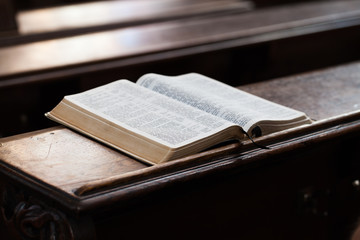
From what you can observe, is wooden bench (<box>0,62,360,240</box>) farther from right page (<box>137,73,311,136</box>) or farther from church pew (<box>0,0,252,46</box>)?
church pew (<box>0,0,252,46</box>)

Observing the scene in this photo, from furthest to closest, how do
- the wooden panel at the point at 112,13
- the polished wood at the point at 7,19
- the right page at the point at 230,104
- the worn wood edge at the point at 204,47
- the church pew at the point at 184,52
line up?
the wooden panel at the point at 112,13
the polished wood at the point at 7,19
the church pew at the point at 184,52
the worn wood edge at the point at 204,47
the right page at the point at 230,104

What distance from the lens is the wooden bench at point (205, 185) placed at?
1.24m

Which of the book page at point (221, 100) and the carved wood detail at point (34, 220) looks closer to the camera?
the carved wood detail at point (34, 220)

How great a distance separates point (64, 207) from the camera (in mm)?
1179

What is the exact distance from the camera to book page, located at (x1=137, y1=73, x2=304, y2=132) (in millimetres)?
1496

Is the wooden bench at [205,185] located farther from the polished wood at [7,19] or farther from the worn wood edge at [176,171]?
the polished wood at [7,19]

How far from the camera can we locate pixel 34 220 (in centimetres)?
126

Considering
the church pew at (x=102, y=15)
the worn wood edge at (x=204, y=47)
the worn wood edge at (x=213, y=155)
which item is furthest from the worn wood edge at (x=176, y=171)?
Result: the church pew at (x=102, y=15)

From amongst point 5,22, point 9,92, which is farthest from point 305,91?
point 5,22

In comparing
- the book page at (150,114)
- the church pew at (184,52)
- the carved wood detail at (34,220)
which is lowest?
the church pew at (184,52)

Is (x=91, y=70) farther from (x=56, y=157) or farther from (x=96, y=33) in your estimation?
(x=56, y=157)

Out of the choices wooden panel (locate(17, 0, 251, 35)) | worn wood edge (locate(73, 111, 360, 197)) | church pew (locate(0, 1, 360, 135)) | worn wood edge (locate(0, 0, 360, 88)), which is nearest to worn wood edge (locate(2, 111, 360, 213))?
worn wood edge (locate(73, 111, 360, 197))

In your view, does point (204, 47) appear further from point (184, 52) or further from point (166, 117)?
point (166, 117)

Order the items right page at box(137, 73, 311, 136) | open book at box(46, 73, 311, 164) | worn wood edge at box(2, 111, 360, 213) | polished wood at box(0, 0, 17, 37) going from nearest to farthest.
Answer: worn wood edge at box(2, 111, 360, 213), open book at box(46, 73, 311, 164), right page at box(137, 73, 311, 136), polished wood at box(0, 0, 17, 37)
